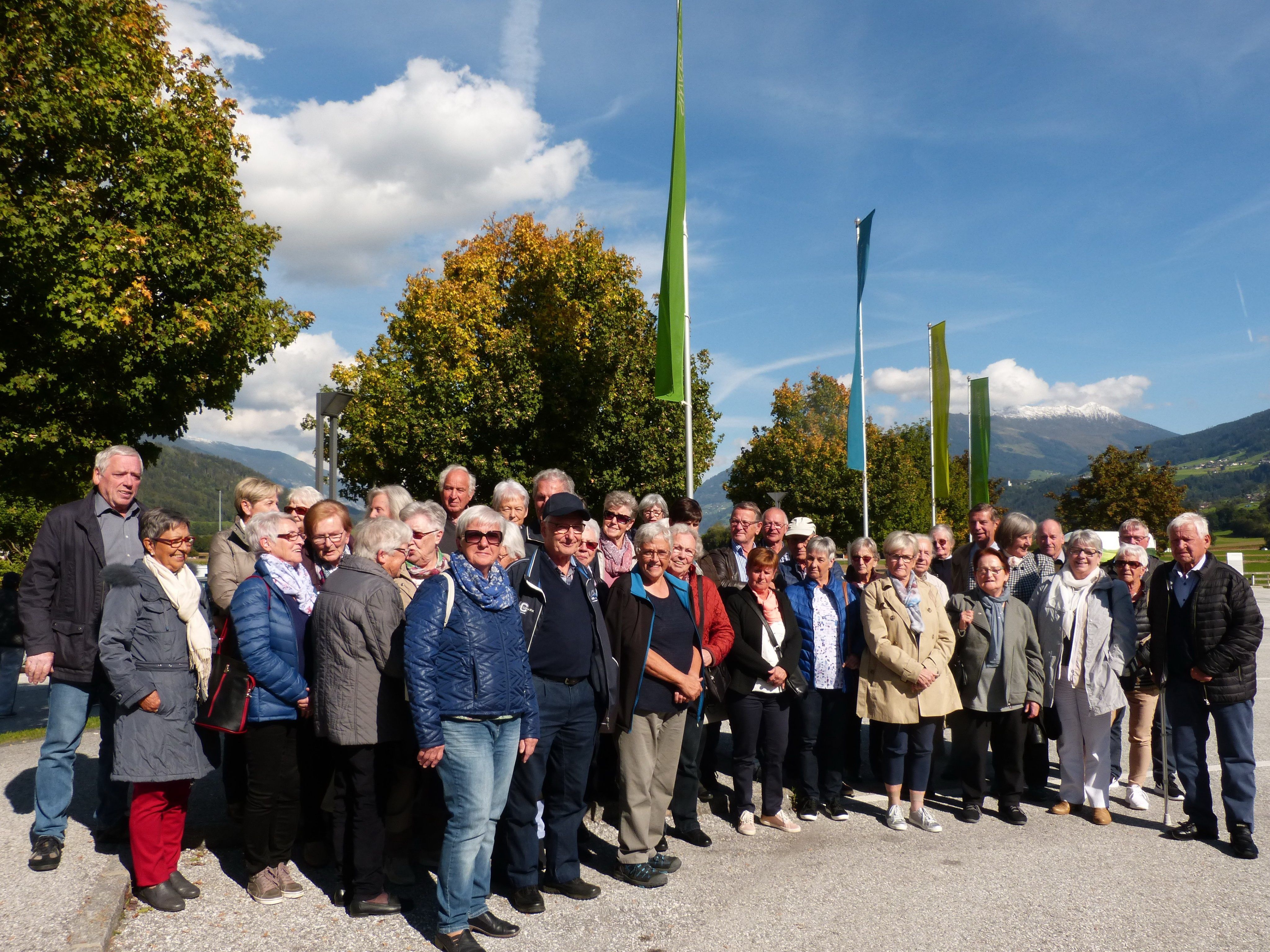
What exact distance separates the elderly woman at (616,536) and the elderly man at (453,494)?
1.23 meters

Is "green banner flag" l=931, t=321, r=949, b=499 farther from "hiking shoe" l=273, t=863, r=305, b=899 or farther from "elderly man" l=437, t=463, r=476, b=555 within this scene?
"hiking shoe" l=273, t=863, r=305, b=899

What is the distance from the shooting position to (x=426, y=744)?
368 cm

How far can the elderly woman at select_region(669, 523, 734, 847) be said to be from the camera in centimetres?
518

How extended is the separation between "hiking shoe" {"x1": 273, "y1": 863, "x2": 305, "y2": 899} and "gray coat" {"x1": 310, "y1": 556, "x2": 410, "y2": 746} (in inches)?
33.2

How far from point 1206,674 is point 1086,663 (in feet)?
2.40

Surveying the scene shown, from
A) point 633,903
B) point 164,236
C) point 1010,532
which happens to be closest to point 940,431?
point 1010,532

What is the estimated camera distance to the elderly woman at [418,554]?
4.56 meters

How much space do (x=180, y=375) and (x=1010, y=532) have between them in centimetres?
1076

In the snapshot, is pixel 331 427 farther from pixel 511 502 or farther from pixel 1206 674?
pixel 1206 674

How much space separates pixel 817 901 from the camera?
441 centimetres

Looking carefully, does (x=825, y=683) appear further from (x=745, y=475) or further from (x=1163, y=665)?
(x=745, y=475)

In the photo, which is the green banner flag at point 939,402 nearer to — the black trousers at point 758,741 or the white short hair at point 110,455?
the black trousers at point 758,741

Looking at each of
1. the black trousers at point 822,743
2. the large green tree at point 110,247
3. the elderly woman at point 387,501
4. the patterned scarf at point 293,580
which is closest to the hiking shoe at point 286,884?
the patterned scarf at point 293,580

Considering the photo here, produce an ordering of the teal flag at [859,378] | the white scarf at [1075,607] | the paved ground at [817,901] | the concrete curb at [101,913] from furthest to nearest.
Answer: the teal flag at [859,378], the white scarf at [1075,607], the paved ground at [817,901], the concrete curb at [101,913]
